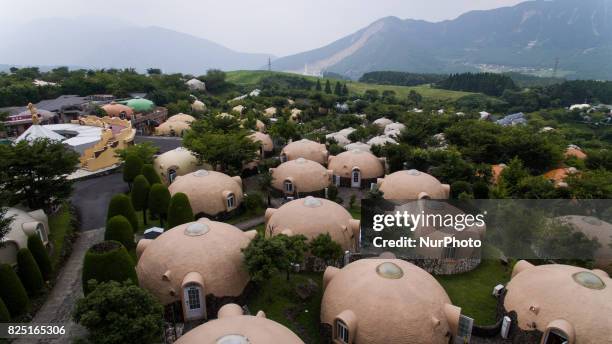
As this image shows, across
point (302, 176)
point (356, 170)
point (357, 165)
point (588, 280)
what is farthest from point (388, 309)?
point (357, 165)

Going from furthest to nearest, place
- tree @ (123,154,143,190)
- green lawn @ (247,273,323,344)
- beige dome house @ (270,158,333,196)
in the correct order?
→ beige dome house @ (270,158,333,196) < tree @ (123,154,143,190) < green lawn @ (247,273,323,344)

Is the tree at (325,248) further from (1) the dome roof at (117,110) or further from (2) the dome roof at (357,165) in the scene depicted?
→ (1) the dome roof at (117,110)

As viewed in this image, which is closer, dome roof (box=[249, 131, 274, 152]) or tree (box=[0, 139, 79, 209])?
tree (box=[0, 139, 79, 209])

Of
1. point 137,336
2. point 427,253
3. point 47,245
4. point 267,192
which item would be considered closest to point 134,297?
point 137,336

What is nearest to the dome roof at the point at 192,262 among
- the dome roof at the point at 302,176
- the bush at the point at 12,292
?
the bush at the point at 12,292

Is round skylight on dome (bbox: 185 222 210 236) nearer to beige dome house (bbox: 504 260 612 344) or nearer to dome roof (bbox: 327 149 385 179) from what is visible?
beige dome house (bbox: 504 260 612 344)

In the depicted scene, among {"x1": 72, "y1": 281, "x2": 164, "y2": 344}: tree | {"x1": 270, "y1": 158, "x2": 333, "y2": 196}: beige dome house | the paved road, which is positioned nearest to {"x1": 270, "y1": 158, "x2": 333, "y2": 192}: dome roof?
{"x1": 270, "y1": 158, "x2": 333, "y2": 196}: beige dome house
